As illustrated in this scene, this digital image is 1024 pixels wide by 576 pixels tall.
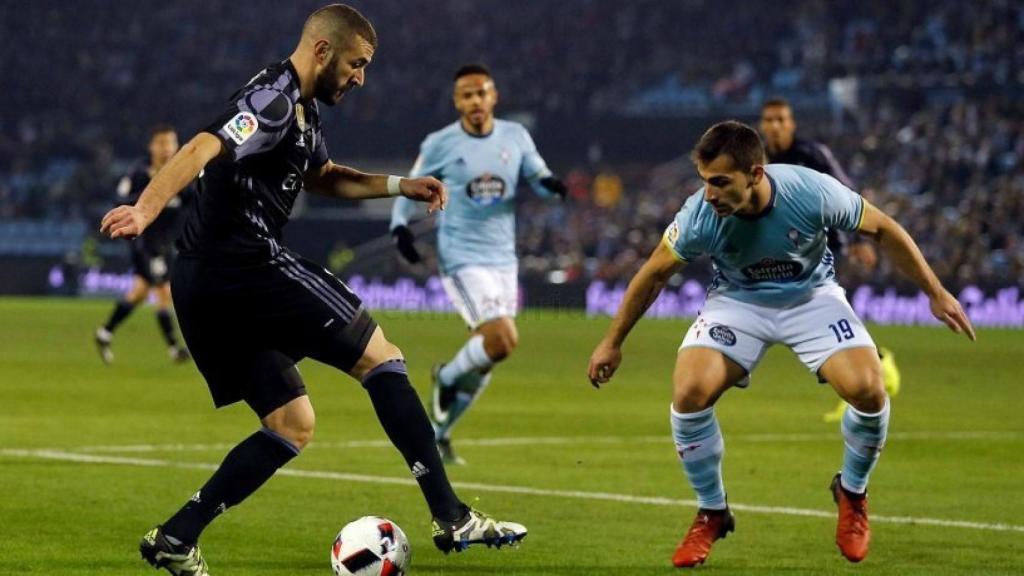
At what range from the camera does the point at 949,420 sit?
14961 millimetres

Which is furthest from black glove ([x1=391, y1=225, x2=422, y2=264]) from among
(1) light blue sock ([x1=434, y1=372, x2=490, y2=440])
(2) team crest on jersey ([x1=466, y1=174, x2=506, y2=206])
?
(1) light blue sock ([x1=434, y1=372, x2=490, y2=440])

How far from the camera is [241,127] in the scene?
6184 millimetres

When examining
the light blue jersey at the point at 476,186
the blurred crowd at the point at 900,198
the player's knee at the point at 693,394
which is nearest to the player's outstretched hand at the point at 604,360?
the player's knee at the point at 693,394

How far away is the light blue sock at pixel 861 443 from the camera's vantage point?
7.66 meters

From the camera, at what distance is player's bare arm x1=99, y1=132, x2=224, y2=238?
5578 mm

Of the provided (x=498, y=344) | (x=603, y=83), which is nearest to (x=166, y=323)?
(x=498, y=344)

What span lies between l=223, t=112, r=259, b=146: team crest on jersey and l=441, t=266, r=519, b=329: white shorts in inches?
231

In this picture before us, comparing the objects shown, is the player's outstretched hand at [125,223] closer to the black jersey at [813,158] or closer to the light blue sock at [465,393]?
the light blue sock at [465,393]

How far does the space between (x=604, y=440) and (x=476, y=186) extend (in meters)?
2.09

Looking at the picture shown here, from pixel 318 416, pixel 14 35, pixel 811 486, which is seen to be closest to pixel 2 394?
pixel 318 416

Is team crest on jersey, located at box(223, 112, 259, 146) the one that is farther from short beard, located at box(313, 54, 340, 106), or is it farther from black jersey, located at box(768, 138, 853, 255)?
black jersey, located at box(768, 138, 853, 255)

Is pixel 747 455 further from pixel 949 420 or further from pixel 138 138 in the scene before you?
pixel 138 138

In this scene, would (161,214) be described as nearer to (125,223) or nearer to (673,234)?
(673,234)

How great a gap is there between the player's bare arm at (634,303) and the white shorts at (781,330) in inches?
12.6
